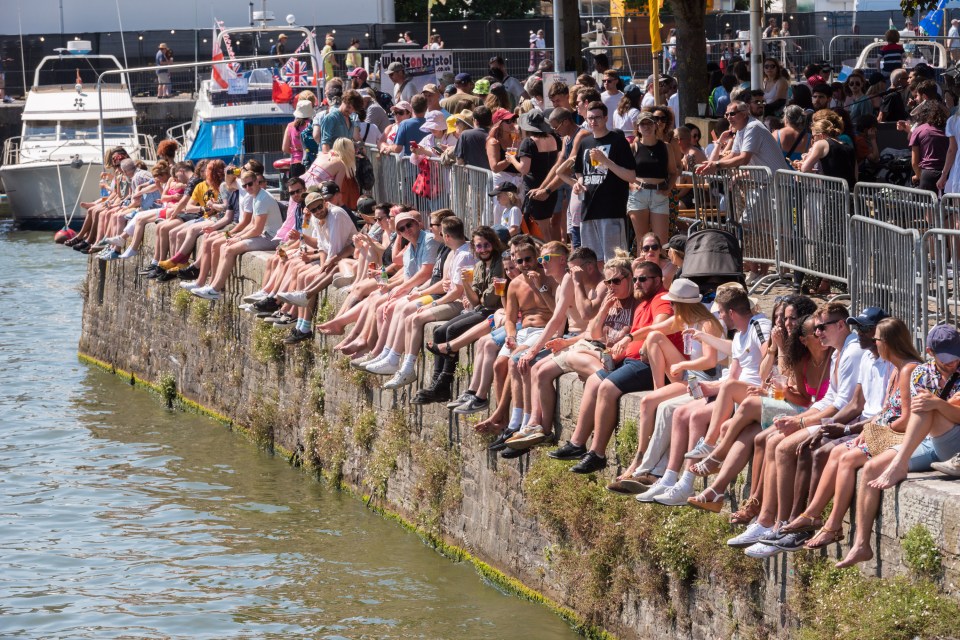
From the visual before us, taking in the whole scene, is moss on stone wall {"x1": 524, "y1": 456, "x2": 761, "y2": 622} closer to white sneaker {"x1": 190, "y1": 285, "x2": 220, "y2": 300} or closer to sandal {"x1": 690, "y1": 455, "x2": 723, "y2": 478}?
sandal {"x1": 690, "y1": 455, "x2": 723, "y2": 478}

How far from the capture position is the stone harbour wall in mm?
8555

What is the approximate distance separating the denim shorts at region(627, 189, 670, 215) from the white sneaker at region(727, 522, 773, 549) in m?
4.52

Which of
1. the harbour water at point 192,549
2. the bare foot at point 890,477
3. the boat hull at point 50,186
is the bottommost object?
the harbour water at point 192,549

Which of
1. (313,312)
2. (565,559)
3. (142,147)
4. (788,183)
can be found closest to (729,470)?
(565,559)

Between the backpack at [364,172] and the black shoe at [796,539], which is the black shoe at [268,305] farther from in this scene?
the black shoe at [796,539]

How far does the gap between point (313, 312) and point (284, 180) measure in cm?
608

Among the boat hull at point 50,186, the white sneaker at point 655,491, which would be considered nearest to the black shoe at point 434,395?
the white sneaker at point 655,491

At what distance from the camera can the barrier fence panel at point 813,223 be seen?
39.3 feet

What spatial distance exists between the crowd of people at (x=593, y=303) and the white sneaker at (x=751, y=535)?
0.01 meters

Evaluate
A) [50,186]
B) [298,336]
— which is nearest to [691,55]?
[298,336]

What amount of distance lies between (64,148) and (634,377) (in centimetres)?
3255

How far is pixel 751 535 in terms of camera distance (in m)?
8.82

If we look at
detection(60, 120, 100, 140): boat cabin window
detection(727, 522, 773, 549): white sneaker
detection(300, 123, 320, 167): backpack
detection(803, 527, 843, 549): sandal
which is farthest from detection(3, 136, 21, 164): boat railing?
detection(803, 527, 843, 549): sandal

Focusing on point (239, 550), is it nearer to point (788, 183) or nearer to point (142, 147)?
point (788, 183)
